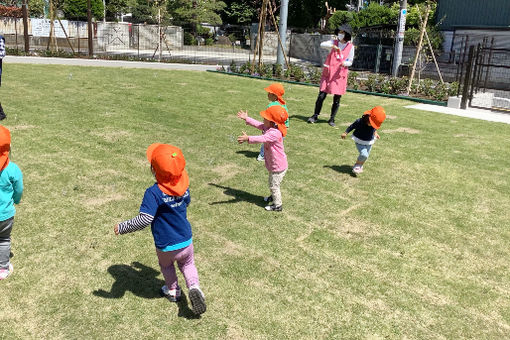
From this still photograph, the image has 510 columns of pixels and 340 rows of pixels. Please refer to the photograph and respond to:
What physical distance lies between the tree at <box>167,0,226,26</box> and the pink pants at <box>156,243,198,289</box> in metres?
45.1

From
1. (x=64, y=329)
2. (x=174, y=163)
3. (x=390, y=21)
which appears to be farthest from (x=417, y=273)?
(x=390, y=21)

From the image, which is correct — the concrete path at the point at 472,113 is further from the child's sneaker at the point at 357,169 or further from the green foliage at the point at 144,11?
the green foliage at the point at 144,11

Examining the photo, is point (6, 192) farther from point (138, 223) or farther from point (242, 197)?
point (242, 197)

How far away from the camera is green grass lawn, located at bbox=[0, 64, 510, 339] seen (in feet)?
11.9

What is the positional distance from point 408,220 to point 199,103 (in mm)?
7951

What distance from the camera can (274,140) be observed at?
5.15 metres

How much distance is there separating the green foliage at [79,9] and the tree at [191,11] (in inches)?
278

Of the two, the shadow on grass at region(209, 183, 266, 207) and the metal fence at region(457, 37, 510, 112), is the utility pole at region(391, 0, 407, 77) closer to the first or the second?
the metal fence at region(457, 37, 510, 112)

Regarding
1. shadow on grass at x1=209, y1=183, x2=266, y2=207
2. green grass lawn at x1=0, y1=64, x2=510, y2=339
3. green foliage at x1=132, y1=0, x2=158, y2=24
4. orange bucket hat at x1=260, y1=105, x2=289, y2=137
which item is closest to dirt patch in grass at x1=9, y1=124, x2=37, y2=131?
green grass lawn at x1=0, y1=64, x2=510, y2=339

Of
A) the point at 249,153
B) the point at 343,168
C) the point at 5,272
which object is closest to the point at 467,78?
the point at 343,168

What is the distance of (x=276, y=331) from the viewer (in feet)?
11.4

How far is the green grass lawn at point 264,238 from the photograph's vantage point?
3613 millimetres

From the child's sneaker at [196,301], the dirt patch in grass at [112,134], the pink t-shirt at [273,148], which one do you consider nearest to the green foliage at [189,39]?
the dirt patch in grass at [112,134]

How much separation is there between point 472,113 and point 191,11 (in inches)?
1487
